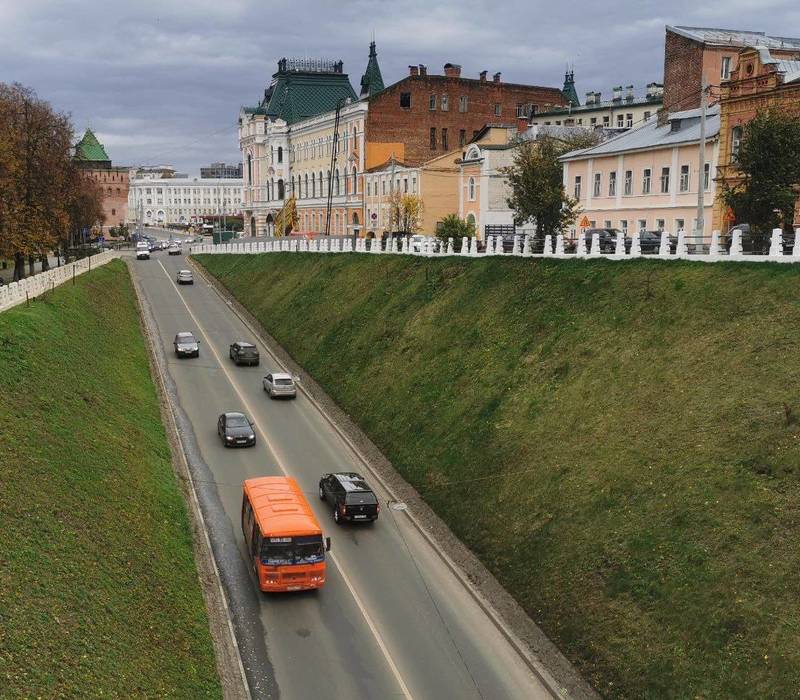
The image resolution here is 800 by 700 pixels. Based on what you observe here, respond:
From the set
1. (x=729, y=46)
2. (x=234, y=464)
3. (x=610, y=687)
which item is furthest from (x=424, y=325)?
(x=729, y=46)

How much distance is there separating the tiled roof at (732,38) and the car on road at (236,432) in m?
49.5

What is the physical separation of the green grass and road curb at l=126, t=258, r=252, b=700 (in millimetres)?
8282

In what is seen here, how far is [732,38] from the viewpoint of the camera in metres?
63.8

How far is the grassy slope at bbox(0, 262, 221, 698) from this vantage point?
1594cm

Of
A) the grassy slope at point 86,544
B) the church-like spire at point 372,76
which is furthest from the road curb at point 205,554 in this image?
the church-like spire at point 372,76

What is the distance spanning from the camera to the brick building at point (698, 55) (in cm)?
6178

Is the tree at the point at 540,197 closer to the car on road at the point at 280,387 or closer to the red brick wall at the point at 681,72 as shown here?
the red brick wall at the point at 681,72

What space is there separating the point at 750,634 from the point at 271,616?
1257 centimetres

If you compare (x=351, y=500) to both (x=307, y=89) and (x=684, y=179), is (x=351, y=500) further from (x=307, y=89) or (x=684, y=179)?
(x=307, y=89)

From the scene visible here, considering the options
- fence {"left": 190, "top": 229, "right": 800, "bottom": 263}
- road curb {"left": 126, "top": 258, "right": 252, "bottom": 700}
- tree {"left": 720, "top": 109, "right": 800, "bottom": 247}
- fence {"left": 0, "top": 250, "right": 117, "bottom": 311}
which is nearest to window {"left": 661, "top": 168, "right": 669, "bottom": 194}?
fence {"left": 190, "top": 229, "right": 800, "bottom": 263}

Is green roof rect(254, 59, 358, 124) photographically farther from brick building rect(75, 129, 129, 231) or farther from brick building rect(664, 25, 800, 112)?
brick building rect(664, 25, 800, 112)

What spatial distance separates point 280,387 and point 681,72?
4494cm

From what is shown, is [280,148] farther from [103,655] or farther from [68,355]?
[103,655]

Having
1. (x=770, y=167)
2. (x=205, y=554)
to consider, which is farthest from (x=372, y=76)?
(x=205, y=554)
